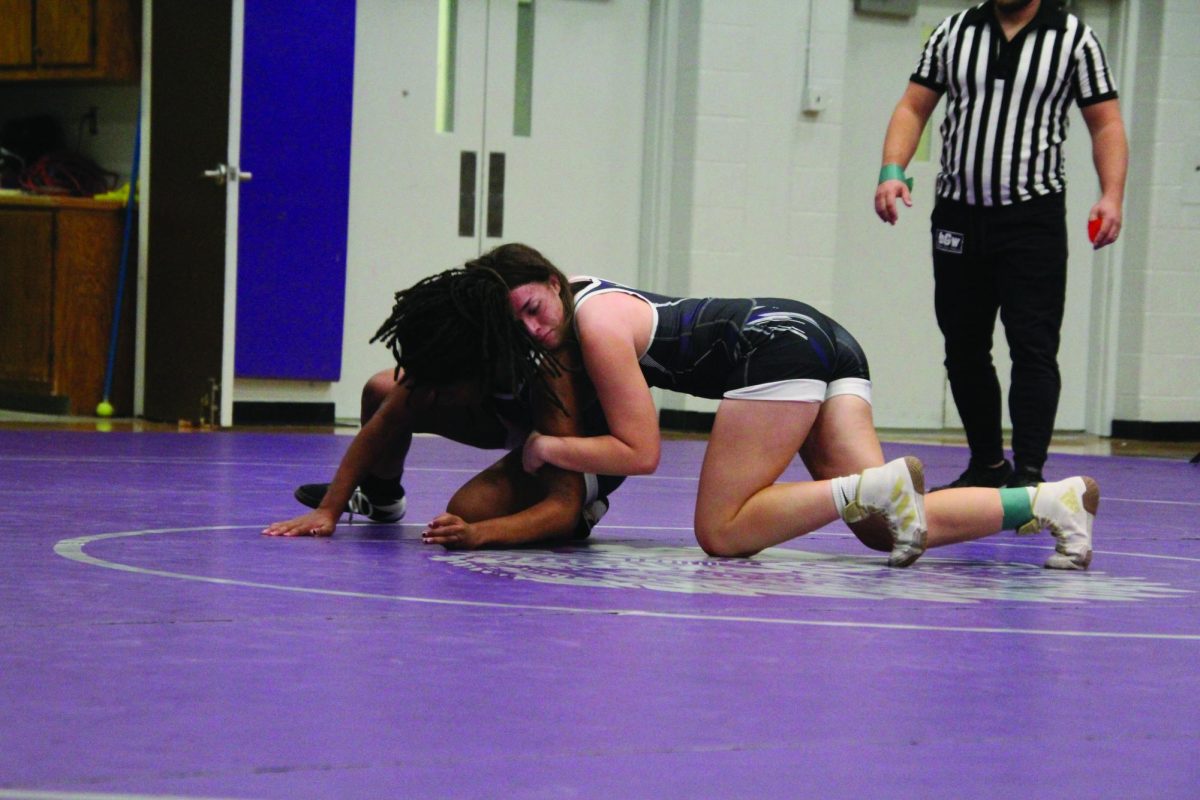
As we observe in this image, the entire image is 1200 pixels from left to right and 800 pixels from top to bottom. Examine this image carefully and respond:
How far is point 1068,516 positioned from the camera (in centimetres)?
271

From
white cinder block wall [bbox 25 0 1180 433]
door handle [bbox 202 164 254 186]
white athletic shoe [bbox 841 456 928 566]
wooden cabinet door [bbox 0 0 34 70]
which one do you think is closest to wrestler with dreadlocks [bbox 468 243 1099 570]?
white athletic shoe [bbox 841 456 928 566]

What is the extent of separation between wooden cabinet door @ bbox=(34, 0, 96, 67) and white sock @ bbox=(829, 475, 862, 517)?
472 cm

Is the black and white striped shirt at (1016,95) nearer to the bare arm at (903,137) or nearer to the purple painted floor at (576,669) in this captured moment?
the bare arm at (903,137)

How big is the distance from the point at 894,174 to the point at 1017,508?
1.09m

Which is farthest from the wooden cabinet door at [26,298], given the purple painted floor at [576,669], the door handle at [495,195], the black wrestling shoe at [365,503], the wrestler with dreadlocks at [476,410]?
the wrestler with dreadlocks at [476,410]

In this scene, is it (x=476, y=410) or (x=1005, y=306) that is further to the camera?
(x=1005, y=306)

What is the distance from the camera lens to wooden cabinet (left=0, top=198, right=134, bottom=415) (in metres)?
6.43

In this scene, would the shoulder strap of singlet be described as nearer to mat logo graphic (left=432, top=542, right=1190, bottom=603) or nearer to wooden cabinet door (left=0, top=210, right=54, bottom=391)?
mat logo graphic (left=432, top=542, right=1190, bottom=603)

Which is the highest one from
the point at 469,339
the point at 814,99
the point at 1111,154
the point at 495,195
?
the point at 814,99

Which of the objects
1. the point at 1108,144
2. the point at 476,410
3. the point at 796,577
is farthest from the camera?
the point at 1108,144

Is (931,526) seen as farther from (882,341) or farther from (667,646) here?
(882,341)

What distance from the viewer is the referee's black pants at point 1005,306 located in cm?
344

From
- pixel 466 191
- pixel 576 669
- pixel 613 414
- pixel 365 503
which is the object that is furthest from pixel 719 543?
pixel 466 191

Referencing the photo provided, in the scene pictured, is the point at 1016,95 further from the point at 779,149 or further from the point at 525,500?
the point at 779,149
